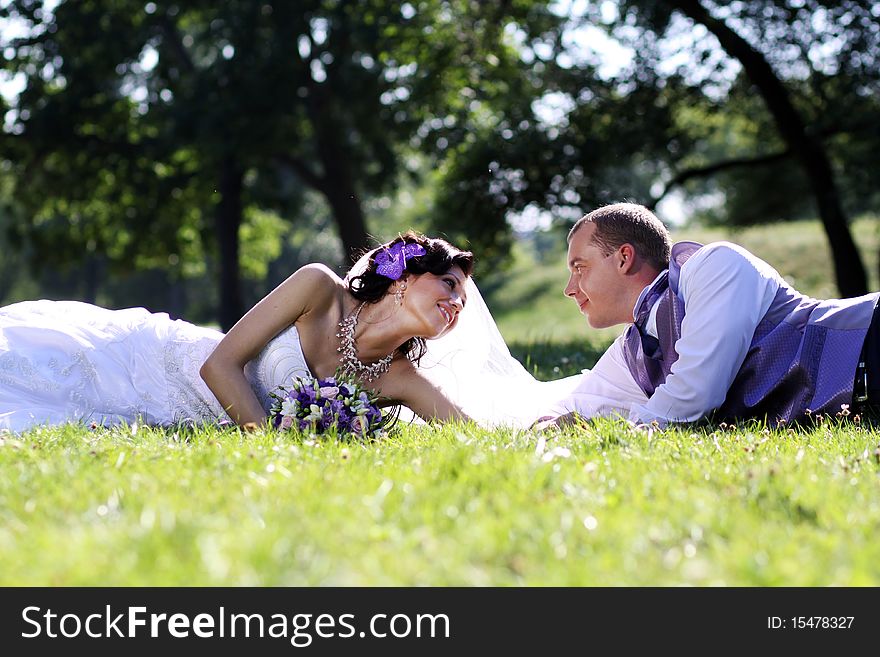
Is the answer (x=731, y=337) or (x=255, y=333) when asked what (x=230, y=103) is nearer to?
(x=255, y=333)

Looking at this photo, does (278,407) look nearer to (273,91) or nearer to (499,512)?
(499,512)

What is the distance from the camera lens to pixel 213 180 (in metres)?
23.3

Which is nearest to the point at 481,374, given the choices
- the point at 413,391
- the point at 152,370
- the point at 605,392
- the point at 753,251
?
the point at 413,391

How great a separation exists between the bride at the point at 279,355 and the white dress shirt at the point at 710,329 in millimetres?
984

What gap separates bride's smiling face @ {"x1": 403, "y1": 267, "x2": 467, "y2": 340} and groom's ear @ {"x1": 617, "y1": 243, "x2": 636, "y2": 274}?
1062 millimetres

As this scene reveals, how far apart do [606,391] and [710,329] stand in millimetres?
1194

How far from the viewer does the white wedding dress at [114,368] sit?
20.1 feet

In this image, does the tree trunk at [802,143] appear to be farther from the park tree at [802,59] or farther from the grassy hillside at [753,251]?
the grassy hillside at [753,251]

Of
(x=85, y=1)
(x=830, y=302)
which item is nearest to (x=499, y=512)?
(x=830, y=302)

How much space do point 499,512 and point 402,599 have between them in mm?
751

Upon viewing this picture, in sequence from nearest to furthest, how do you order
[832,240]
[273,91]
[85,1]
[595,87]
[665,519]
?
[665,519] → [832,240] → [595,87] → [273,91] → [85,1]

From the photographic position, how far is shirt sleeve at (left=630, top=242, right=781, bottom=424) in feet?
17.6

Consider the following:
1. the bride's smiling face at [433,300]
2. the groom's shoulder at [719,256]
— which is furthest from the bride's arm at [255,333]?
the groom's shoulder at [719,256]

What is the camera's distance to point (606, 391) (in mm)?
6398
